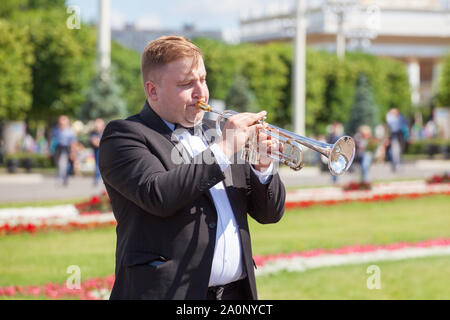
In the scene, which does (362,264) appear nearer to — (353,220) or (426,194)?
Answer: (353,220)

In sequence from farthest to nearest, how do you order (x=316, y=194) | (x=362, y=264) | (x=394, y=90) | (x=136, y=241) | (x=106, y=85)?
(x=394, y=90) → (x=106, y=85) → (x=316, y=194) → (x=362, y=264) → (x=136, y=241)

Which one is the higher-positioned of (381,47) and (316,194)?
(381,47)

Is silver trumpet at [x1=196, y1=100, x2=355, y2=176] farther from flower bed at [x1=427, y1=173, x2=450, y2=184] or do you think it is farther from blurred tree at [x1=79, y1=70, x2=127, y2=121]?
blurred tree at [x1=79, y1=70, x2=127, y2=121]

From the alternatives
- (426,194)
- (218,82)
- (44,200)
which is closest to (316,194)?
(426,194)

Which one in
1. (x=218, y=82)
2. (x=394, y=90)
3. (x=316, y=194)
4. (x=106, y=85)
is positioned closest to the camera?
(x=316, y=194)

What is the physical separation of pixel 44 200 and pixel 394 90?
38776 mm

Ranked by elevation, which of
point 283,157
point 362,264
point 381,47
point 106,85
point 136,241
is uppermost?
point 381,47

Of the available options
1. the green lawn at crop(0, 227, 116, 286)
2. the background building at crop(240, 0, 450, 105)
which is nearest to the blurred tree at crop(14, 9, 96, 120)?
the green lawn at crop(0, 227, 116, 286)

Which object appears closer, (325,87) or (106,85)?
(106,85)

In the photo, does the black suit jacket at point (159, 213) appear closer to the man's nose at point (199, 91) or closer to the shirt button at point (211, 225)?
the shirt button at point (211, 225)

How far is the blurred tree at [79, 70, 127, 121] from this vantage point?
2339 cm

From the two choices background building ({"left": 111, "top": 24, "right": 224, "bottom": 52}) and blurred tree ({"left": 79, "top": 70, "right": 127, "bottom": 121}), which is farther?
background building ({"left": 111, "top": 24, "right": 224, "bottom": 52})

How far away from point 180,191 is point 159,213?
0.11 metres

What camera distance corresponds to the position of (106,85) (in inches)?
924
